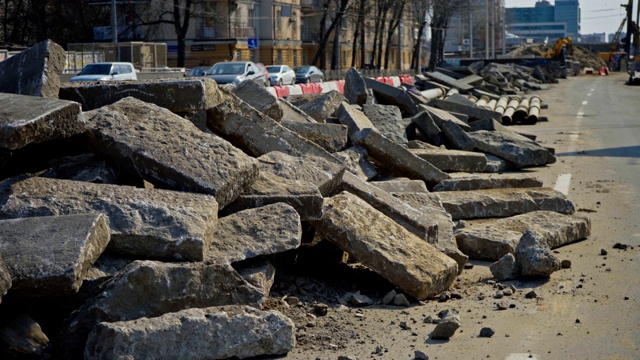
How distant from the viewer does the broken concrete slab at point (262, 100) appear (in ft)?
31.0

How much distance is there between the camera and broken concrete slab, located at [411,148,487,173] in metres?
11.4

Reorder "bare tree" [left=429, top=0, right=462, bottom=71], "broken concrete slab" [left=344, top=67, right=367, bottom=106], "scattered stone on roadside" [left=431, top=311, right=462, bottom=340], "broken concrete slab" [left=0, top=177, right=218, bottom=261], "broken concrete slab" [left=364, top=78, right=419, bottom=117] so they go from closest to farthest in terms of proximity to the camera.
Answer: "broken concrete slab" [left=0, top=177, right=218, bottom=261] → "scattered stone on roadside" [left=431, top=311, right=462, bottom=340] → "broken concrete slab" [left=344, top=67, right=367, bottom=106] → "broken concrete slab" [left=364, top=78, right=419, bottom=117] → "bare tree" [left=429, top=0, right=462, bottom=71]

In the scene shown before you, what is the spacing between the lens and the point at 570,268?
7.32 meters

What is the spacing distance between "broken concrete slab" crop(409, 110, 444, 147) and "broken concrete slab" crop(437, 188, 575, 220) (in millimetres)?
3614

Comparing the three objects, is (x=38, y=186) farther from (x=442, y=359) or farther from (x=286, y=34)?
(x=286, y=34)

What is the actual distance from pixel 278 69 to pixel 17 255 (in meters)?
42.0

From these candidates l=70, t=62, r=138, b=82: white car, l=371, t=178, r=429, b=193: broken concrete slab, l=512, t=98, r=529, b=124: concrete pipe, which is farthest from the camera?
l=70, t=62, r=138, b=82: white car

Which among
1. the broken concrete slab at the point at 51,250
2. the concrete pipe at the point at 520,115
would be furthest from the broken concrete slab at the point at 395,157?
the concrete pipe at the point at 520,115

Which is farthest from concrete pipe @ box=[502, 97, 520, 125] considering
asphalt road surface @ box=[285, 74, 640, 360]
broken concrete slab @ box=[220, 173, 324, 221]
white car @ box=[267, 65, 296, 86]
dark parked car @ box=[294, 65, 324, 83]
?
dark parked car @ box=[294, 65, 324, 83]

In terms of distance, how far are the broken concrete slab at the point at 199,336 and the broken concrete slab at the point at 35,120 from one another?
1.33 meters

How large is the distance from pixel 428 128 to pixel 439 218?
5.75m

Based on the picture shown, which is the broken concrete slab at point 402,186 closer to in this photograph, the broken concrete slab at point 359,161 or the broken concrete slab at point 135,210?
the broken concrete slab at point 359,161

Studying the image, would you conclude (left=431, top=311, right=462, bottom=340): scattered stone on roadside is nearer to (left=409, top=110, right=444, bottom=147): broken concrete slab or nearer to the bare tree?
(left=409, top=110, right=444, bottom=147): broken concrete slab

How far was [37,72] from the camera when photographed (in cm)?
730
